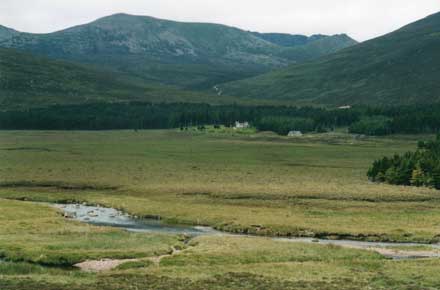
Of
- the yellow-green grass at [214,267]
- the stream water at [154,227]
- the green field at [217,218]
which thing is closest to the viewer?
the yellow-green grass at [214,267]

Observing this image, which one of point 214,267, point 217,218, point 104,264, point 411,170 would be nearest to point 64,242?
point 104,264

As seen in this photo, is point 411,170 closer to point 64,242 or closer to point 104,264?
point 64,242

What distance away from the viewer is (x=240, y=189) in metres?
104

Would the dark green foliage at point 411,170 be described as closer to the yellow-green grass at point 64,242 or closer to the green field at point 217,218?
the green field at point 217,218

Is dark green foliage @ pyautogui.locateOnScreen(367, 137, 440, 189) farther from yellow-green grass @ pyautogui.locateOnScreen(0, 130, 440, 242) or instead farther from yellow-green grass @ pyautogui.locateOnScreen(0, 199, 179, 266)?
yellow-green grass @ pyautogui.locateOnScreen(0, 199, 179, 266)

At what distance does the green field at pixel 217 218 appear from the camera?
1965 inches

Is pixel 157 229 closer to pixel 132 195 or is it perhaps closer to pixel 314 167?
pixel 132 195

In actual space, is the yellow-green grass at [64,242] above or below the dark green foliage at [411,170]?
below

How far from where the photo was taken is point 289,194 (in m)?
99.6

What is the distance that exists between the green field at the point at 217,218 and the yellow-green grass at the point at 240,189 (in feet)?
0.76

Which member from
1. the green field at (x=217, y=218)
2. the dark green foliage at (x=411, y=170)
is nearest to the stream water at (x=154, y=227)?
the green field at (x=217, y=218)

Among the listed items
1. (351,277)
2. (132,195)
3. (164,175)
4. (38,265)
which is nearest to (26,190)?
(132,195)

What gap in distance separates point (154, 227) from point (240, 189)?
3059cm

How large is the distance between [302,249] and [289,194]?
130 ft
